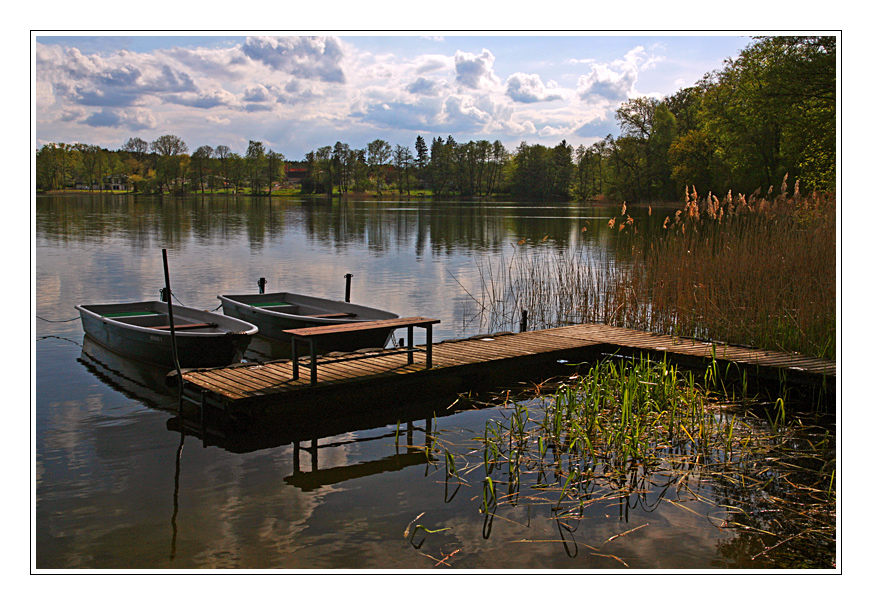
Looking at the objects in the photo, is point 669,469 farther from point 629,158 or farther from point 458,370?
point 629,158

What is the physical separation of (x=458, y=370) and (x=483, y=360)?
0.38 metres

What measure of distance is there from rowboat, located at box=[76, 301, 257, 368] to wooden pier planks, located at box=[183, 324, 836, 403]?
1.87 m

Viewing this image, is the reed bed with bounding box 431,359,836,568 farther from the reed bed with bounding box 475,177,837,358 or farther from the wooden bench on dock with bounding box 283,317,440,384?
the reed bed with bounding box 475,177,837,358

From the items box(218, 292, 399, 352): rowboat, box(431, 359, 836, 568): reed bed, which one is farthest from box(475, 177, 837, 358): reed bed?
box(218, 292, 399, 352): rowboat

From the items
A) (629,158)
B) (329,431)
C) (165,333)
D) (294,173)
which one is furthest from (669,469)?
(294,173)

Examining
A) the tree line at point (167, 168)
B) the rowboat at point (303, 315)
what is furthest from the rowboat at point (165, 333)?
the tree line at point (167, 168)

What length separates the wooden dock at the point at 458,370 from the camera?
681 cm

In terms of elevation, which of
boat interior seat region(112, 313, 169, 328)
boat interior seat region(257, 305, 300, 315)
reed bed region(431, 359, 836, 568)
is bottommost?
reed bed region(431, 359, 836, 568)

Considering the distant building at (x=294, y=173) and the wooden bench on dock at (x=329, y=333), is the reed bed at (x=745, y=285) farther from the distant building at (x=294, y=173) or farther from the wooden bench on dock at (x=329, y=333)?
the distant building at (x=294, y=173)

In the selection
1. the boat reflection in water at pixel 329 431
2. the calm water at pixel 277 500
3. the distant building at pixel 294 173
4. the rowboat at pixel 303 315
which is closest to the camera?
the calm water at pixel 277 500

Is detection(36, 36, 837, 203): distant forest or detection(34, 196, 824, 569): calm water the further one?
detection(36, 36, 837, 203): distant forest

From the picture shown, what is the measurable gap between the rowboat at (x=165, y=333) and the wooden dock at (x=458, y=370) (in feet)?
6.01

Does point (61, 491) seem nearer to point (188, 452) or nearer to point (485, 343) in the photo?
point (188, 452)

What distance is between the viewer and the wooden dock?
681 cm
